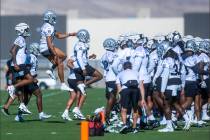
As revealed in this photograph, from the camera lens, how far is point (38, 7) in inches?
6068

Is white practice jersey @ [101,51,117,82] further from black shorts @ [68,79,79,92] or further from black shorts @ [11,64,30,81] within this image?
black shorts @ [11,64,30,81]

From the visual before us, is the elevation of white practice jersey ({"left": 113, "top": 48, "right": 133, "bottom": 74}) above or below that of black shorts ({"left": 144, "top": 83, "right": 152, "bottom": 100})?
above

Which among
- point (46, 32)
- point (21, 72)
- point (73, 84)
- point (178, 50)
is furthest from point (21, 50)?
point (178, 50)

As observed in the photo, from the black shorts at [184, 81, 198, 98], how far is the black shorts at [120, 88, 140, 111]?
2.45 metres

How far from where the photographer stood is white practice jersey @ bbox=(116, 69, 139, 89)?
2142 centimetres

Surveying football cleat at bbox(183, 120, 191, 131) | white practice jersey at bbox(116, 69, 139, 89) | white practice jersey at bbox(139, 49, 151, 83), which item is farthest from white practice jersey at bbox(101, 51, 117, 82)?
football cleat at bbox(183, 120, 191, 131)

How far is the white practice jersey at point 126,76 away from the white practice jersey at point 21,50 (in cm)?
369

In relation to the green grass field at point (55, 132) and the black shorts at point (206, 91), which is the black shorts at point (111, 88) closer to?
the green grass field at point (55, 132)

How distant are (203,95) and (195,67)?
1.43m

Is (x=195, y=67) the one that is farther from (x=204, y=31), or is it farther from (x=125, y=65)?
A: (x=204, y=31)

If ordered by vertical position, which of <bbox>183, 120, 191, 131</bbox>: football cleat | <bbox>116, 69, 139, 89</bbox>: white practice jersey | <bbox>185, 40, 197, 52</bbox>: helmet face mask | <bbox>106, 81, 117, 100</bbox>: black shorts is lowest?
<bbox>183, 120, 191, 131</bbox>: football cleat

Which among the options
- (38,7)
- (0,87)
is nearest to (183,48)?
(0,87)

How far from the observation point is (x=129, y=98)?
70.3 ft

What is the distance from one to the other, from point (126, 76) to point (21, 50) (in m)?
4.03
